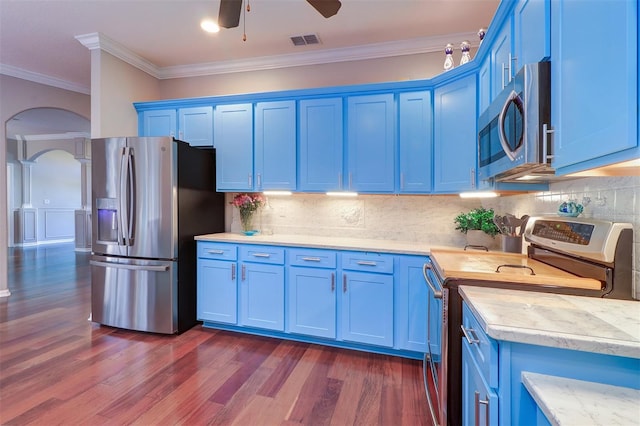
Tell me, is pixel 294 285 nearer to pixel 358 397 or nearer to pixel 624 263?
pixel 358 397

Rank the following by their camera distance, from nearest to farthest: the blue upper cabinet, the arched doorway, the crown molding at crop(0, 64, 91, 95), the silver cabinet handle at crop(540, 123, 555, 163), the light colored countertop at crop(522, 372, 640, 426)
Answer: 1. the light colored countertop at crop(522, 372, 640, 426)
2. the blue upper cabinet
3. the silver cabinet handle at crop(540, 123, 555, 163)
4. the crown molding at crop(0, 64, 91, 95)
5. the arched doorway

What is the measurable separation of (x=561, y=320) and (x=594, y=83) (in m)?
0.76

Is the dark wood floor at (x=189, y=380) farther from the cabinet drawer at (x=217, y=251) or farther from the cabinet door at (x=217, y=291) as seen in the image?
the cabinet drawer at (x=217, y=251)

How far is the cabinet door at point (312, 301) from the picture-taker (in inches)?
111

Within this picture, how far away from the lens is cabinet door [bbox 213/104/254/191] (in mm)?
3336

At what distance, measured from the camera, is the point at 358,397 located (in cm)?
212

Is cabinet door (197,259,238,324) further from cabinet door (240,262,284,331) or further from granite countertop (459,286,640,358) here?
granite countertop (459,286,640,358)

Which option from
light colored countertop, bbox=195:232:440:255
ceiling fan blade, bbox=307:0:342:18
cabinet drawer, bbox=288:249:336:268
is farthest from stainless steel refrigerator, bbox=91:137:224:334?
ceiling fan blade, bbox=307:0:342:18

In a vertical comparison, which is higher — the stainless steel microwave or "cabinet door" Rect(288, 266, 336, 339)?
the stainless steel microwave

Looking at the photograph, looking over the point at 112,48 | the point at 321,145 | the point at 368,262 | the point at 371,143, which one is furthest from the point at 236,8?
the point at 112,48

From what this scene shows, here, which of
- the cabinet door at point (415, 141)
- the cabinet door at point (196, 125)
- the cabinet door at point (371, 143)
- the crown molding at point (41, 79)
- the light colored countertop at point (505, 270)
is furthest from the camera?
the crown molding at point (41, 79)

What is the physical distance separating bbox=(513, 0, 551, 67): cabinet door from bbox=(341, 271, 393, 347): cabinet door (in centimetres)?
178

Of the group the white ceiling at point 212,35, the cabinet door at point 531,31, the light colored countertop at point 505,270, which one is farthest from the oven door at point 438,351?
the white ceiling at point 212,35

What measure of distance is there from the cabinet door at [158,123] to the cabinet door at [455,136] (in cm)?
284
